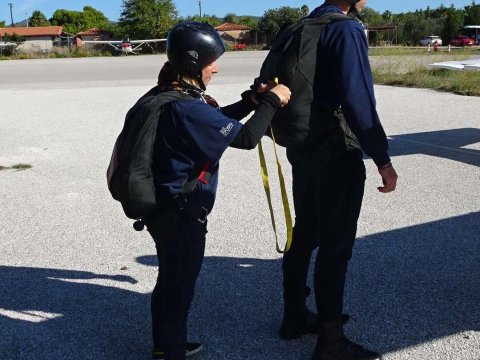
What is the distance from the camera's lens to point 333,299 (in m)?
2.82

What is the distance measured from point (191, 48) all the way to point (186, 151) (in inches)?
17.0

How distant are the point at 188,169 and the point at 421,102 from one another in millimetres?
11847

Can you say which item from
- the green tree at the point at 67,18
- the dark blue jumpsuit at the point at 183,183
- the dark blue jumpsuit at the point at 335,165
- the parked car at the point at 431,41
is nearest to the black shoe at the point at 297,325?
the dark blue jumpsuit at the point at 335,165

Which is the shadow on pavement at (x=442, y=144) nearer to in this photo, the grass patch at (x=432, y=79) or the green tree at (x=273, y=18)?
the grass patch at (x=432, y=79)

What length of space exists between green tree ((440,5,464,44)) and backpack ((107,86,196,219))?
7052 centimetres

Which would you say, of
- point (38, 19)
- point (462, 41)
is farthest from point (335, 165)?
point (38, 19)

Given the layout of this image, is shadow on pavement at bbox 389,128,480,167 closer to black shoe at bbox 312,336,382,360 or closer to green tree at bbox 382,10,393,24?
black shoe at bbox 312,336,382,360

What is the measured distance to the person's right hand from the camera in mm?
2455

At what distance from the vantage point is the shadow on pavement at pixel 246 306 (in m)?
3.13

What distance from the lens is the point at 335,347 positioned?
111 inches

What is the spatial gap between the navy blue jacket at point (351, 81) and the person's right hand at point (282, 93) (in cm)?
15

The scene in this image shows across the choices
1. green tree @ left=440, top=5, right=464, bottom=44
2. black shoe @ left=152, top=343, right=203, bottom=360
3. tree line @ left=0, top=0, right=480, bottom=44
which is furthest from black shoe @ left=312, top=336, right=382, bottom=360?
green tree @ left=440, top=5, right=464, bottom=44

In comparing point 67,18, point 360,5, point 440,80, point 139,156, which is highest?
point 67,18

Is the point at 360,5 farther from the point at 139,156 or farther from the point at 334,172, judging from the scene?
the point at 139,156
